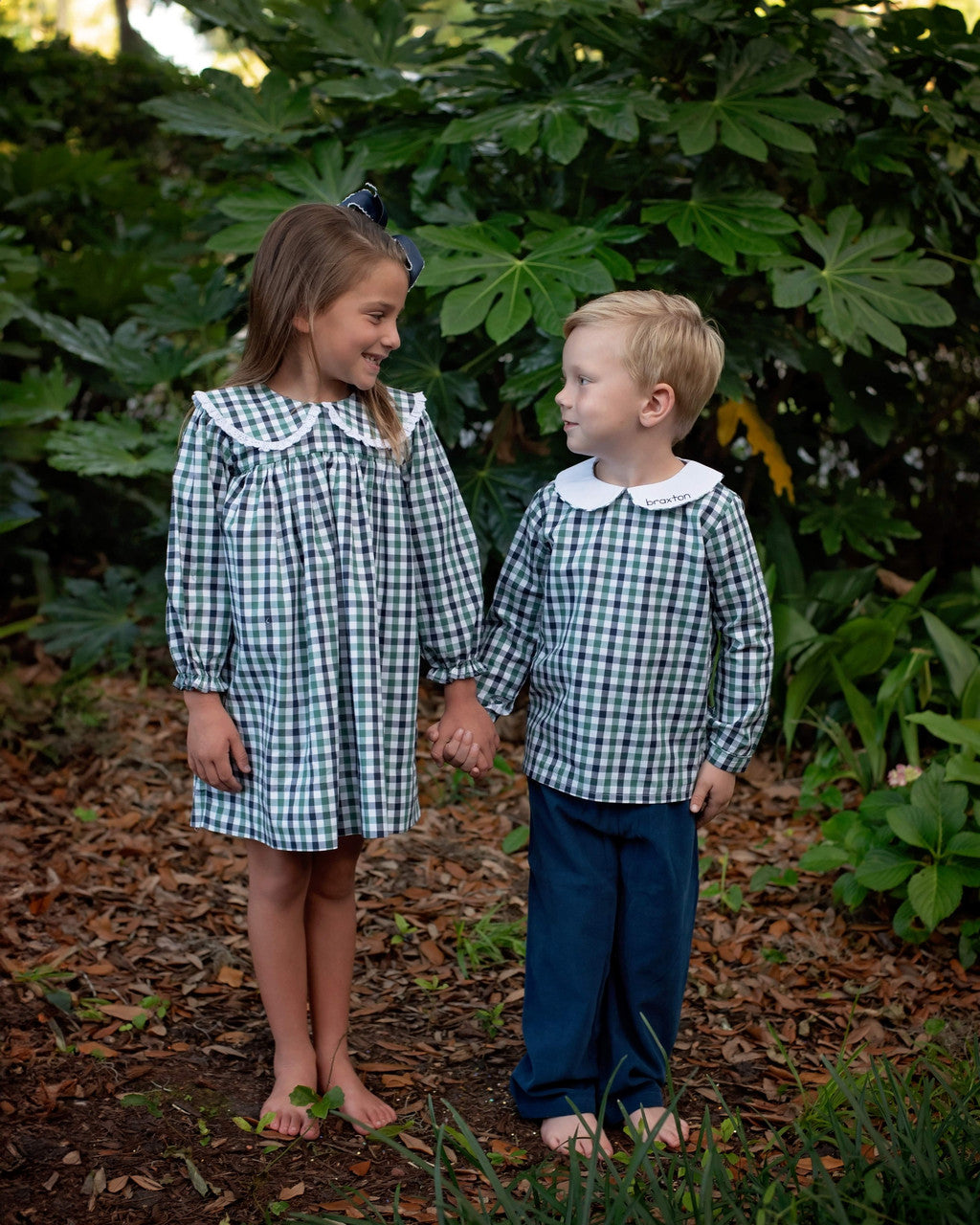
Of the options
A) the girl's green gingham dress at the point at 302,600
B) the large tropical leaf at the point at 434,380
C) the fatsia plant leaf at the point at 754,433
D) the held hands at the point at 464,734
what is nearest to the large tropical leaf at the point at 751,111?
the fatsia plant leaf at the point at 754,433

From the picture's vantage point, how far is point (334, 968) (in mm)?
2213

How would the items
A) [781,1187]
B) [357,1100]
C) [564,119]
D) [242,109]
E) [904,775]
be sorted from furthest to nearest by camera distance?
[242,109]
[564,119]
[904,775]
[357,1100]
[781,1187]

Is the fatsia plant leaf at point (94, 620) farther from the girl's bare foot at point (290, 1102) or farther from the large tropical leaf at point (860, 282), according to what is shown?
the large tropical leaf at point (860, 282)

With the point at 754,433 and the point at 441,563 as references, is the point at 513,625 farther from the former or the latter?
the point at 754,433

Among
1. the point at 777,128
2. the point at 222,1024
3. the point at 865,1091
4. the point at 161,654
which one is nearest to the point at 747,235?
the point at 777,128

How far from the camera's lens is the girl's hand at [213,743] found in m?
1.99

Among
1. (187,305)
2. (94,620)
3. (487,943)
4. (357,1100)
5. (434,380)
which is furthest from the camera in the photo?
(94,620)

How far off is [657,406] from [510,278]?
46.7 inches

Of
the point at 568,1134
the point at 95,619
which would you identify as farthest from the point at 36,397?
the point at 568,1134

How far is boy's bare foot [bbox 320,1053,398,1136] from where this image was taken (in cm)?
214

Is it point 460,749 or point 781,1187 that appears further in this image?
point 460,749

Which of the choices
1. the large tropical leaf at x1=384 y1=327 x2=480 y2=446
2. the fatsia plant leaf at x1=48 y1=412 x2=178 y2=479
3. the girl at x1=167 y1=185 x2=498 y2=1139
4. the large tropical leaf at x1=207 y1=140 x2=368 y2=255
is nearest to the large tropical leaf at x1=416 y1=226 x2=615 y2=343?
the large tropical leaf at x1=384 y1=327 x2=480 y2=446

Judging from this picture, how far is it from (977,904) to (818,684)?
0.91m

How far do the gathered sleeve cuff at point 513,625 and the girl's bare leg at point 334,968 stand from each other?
1.24ft
